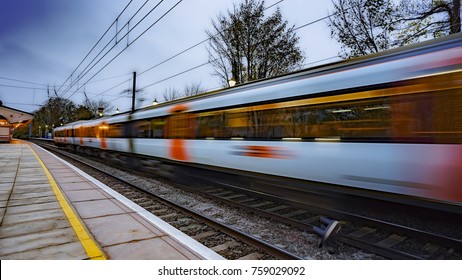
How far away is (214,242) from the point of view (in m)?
4.11

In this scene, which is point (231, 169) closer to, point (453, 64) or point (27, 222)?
point (27, 222)

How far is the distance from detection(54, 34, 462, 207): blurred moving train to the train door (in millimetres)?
1054

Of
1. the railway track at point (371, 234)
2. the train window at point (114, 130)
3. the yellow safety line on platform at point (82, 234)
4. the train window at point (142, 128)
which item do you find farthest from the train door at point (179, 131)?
the train window at point (114, 130)

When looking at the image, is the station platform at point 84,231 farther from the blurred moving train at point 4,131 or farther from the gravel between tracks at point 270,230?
the blurred moving train at point 4,131

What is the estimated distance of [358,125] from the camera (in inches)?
167

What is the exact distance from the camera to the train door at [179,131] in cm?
817

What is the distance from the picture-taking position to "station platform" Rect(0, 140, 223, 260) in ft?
10.7

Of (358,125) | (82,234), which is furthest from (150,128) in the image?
(358,125)

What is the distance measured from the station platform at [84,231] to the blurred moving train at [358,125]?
2.45m

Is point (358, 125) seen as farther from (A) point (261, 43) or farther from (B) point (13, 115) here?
(B) point (13, 115)

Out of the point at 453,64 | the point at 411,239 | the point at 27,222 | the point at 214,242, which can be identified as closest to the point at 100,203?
the point at 27,222

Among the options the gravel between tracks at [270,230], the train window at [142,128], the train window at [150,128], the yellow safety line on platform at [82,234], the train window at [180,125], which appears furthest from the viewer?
the train window at [142,128]

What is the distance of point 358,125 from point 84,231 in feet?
14.9

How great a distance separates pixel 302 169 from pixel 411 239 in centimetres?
194
